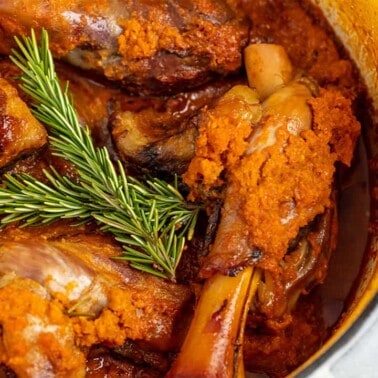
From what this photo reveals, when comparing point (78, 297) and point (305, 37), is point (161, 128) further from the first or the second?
point (78, 297)

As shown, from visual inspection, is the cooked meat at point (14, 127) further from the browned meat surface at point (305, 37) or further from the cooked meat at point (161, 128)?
the browned meat surface at point (305, 37)

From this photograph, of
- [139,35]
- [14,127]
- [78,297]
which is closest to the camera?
[78,297]

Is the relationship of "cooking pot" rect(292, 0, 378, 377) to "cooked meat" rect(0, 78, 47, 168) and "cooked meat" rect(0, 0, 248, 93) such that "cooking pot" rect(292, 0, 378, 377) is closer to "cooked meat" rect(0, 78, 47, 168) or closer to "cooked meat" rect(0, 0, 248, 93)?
"cooked meat" rect(0, 0, 248, 93)

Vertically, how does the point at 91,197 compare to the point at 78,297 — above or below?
above

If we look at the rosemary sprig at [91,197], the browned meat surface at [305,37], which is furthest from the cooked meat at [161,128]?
the browned meat surface at [305,37]

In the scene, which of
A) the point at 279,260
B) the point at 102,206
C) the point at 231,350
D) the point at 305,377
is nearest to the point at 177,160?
the point at 102,206

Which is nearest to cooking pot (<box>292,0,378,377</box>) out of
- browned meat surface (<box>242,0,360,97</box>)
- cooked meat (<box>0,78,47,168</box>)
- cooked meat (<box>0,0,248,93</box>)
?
browned meat surface (<box>242,0,360,97</box>)

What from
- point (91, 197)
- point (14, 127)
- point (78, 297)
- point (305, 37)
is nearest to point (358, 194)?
point (305, 37)
